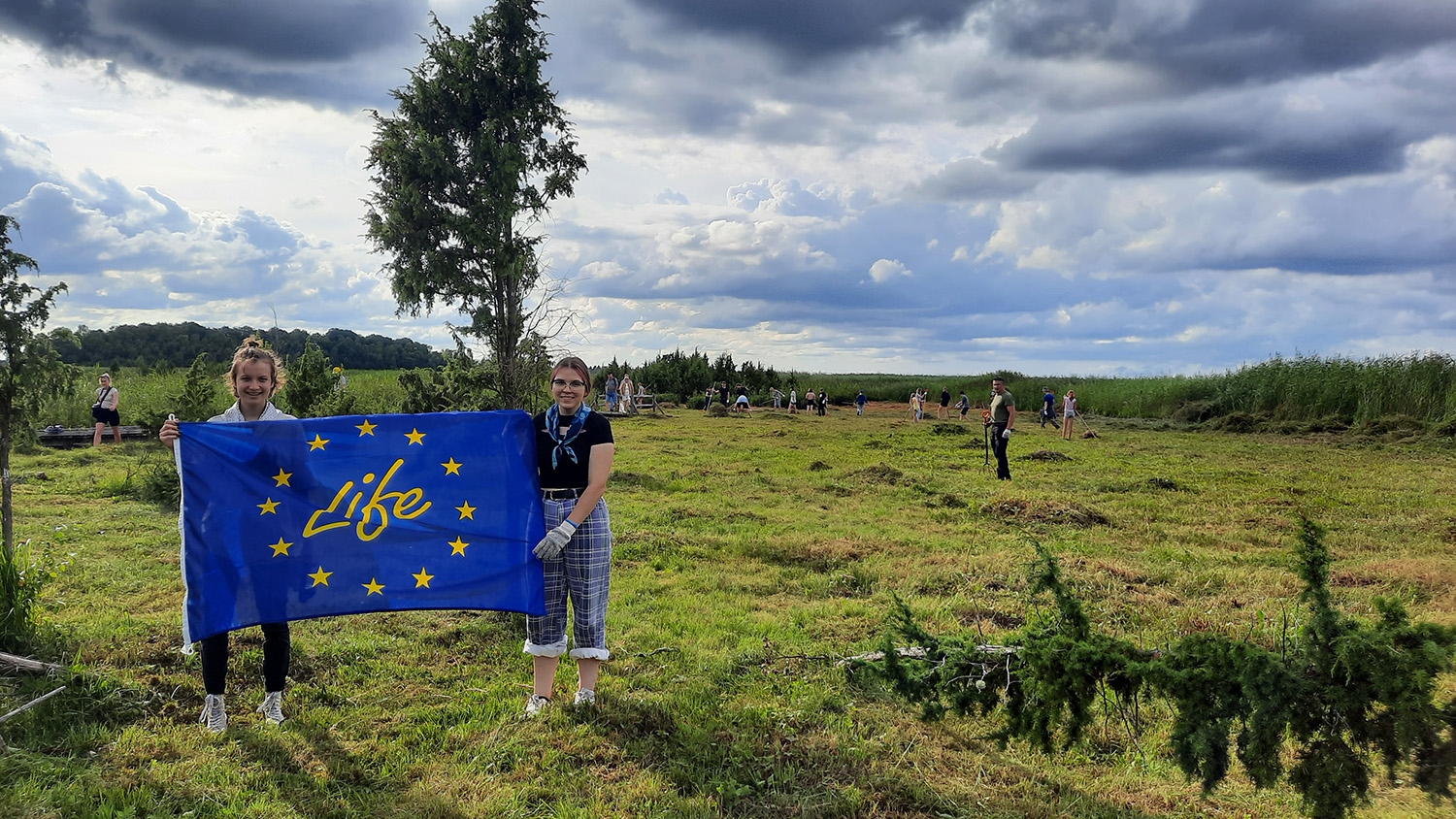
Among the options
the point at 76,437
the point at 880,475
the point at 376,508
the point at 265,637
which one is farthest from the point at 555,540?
the point at 76,437

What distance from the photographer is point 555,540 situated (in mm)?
4617

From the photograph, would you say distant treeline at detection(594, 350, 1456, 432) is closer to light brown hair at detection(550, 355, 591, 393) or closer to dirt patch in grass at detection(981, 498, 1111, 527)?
dirt patch in grass at detection(981, 498, 1111, 527)

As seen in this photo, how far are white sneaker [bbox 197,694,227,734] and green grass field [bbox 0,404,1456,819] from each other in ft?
0.33

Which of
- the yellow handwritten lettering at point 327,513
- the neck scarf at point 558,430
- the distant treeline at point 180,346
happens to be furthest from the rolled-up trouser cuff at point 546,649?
the distant treeline at point 180,346

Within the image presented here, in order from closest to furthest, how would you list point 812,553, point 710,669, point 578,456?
1. point 578,456
2. point 710,669
3. point 812,553

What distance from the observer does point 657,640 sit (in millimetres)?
6508

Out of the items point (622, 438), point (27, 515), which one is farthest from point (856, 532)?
point (622, 438)

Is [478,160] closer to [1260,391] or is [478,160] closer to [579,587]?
[579,587]

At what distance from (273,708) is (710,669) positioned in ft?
9.32

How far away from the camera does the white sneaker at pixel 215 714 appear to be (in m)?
4.74

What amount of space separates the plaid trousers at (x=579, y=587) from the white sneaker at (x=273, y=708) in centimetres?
156

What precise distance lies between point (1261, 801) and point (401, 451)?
534 centimetres

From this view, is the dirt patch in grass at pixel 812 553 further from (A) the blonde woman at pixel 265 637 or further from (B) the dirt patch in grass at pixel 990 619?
(A) the blonde woman at pixel 265 637

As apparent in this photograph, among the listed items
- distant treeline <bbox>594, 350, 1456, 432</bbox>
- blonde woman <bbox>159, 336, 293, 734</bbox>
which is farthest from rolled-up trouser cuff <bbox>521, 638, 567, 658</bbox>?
distant treeline <bbox>594, 350, 1456, 432</bbox>
